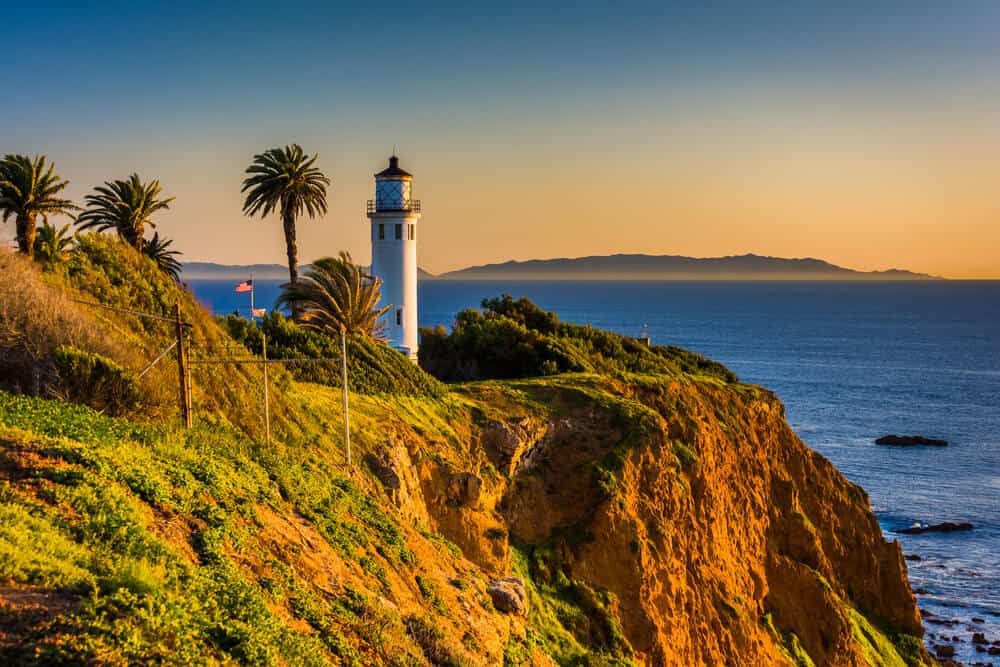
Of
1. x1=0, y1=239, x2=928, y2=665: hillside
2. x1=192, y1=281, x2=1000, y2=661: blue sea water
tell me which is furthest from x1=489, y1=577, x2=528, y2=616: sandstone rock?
x1=192, y1=281, x2=1000, y2=661: blue sea water

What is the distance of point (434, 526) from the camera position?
21.8 metres

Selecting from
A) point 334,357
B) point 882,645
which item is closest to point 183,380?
point 334,357

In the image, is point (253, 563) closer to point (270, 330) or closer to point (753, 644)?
point (270, 330)

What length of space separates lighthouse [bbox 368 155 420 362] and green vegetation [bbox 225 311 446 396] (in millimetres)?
20701

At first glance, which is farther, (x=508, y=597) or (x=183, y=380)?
(x=508, y=597)

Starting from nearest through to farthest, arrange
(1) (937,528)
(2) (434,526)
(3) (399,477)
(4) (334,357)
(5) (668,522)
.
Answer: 1. (3) (399,477)
2. (2) (434,526)
3. (4) (334,357)
4. (5) (668,522)
5. (1) (937,528)

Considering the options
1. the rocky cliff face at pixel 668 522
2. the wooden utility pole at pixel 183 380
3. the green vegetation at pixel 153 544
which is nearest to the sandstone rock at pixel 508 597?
the rocky cliff face at pixel 668 522

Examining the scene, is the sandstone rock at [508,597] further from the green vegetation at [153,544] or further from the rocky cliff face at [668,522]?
the green vegetation at [153,544]

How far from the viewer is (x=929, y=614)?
4619 cm

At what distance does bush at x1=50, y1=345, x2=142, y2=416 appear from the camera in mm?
15852

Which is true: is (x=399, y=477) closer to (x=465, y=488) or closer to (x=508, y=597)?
(x=465, y=488)

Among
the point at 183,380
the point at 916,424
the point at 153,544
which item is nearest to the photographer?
the point at 153,544

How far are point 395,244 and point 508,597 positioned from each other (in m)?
33.4

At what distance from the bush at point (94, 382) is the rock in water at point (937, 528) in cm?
5291
